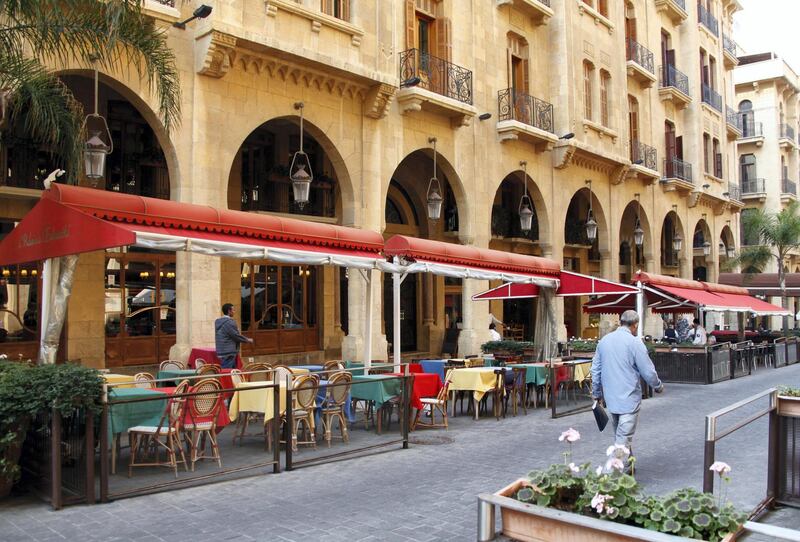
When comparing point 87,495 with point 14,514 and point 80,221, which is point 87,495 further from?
point 80,221

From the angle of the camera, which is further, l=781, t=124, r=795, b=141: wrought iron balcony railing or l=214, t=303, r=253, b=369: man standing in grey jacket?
l=781, t=124, r=795, b=141: wrought iron balcony railing

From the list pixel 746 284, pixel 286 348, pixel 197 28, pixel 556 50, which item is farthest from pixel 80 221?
pixel 746 284

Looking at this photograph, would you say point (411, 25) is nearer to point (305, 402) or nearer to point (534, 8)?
point (534, 8)

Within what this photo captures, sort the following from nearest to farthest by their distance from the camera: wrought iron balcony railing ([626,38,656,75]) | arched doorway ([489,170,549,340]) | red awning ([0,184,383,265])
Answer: red awning ([0,184,383,265])
arched doorway ([489,170,549,340])
wrought iron balcony railing ([626,38,656,75])

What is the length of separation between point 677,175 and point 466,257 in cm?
2322

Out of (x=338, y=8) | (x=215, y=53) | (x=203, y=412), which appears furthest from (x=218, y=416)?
(x=338, y=8)

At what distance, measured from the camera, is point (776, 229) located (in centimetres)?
3522

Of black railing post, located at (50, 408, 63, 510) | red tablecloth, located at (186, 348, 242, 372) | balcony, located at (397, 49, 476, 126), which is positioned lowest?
black railing post, located at (50, 408, 63, 510)

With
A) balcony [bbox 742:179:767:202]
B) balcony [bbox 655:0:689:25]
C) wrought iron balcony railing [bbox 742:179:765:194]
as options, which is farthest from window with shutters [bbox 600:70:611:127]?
wrought iron balcony railing [bbox 742:179:765:194]

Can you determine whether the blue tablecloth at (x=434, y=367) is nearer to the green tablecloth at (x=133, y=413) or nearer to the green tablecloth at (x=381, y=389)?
the green tablecloth at (x=381, y=389)

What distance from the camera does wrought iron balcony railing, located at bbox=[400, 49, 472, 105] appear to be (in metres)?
18.3

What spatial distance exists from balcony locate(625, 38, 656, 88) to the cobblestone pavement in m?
21.2

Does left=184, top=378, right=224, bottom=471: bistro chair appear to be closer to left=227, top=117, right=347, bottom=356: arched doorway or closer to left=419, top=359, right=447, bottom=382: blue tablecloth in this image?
left=419, top=359, right=447, bottom=382: blue tablecloth

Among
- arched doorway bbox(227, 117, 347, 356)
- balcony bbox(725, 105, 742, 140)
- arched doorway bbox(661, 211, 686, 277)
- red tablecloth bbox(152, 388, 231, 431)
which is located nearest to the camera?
red tablecloth bbox(152, 388, 231, 431)
